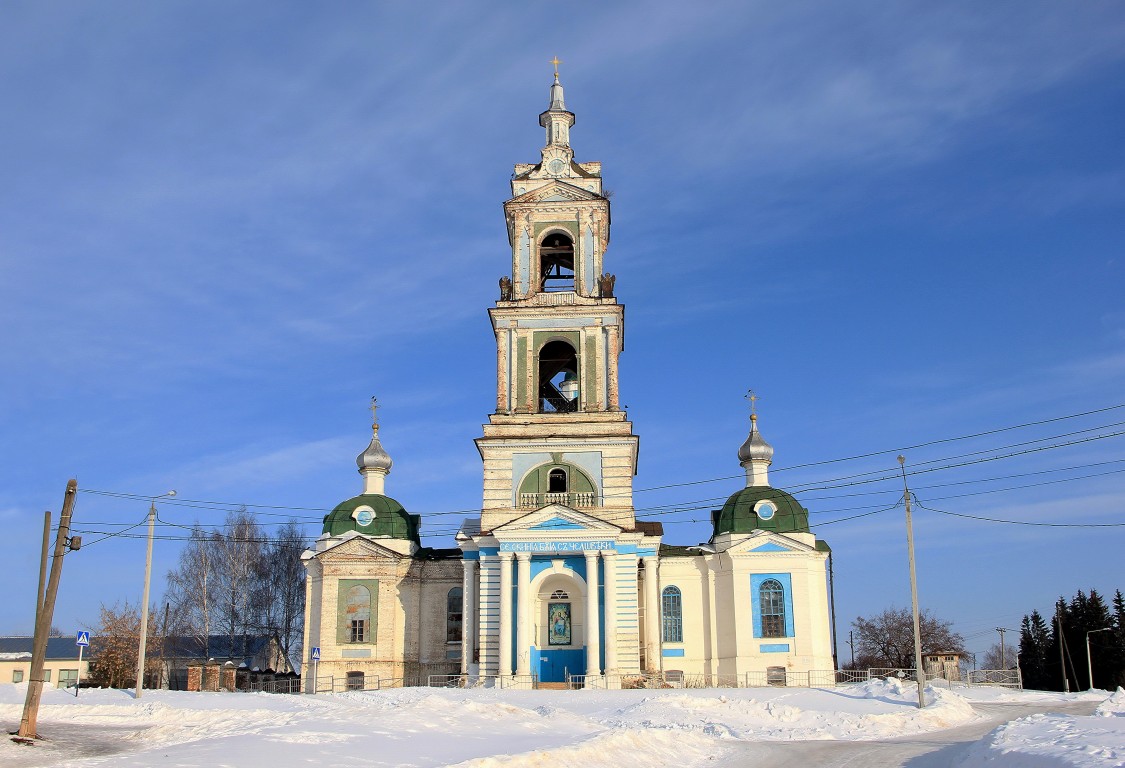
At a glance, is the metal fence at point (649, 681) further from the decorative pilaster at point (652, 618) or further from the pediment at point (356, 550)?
the pediment at point (356, 550)

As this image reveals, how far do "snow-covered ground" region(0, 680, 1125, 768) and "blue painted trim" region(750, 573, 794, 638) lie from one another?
8.10 metres

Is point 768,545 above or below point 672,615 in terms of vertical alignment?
above

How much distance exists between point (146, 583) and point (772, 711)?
2090 centimetres

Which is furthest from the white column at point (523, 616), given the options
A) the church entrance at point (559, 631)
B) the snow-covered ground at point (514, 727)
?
the snow-covered ground at point (514, 727)

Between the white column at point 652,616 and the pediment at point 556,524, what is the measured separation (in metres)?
3.91

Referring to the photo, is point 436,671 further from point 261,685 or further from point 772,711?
point 772,711

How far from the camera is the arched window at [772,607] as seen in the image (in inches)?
1700

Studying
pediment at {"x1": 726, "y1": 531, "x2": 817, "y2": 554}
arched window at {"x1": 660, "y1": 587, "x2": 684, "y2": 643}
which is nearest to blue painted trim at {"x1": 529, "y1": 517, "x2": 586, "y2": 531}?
arched window at {"x1": 660, "y1": 587, "x2": 684, "y2": 643}

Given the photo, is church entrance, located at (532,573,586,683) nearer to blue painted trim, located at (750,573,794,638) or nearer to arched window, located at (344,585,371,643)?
blue painted trim, located at (750,573,794,638)

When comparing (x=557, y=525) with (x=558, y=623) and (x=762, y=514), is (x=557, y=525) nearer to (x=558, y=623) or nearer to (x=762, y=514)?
(x=558, y=623)

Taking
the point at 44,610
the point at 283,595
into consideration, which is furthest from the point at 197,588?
the point at 44,610

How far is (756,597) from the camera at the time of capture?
4366cm

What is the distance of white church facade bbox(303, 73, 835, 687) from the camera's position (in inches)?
1580

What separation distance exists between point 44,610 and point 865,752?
18192 mm
